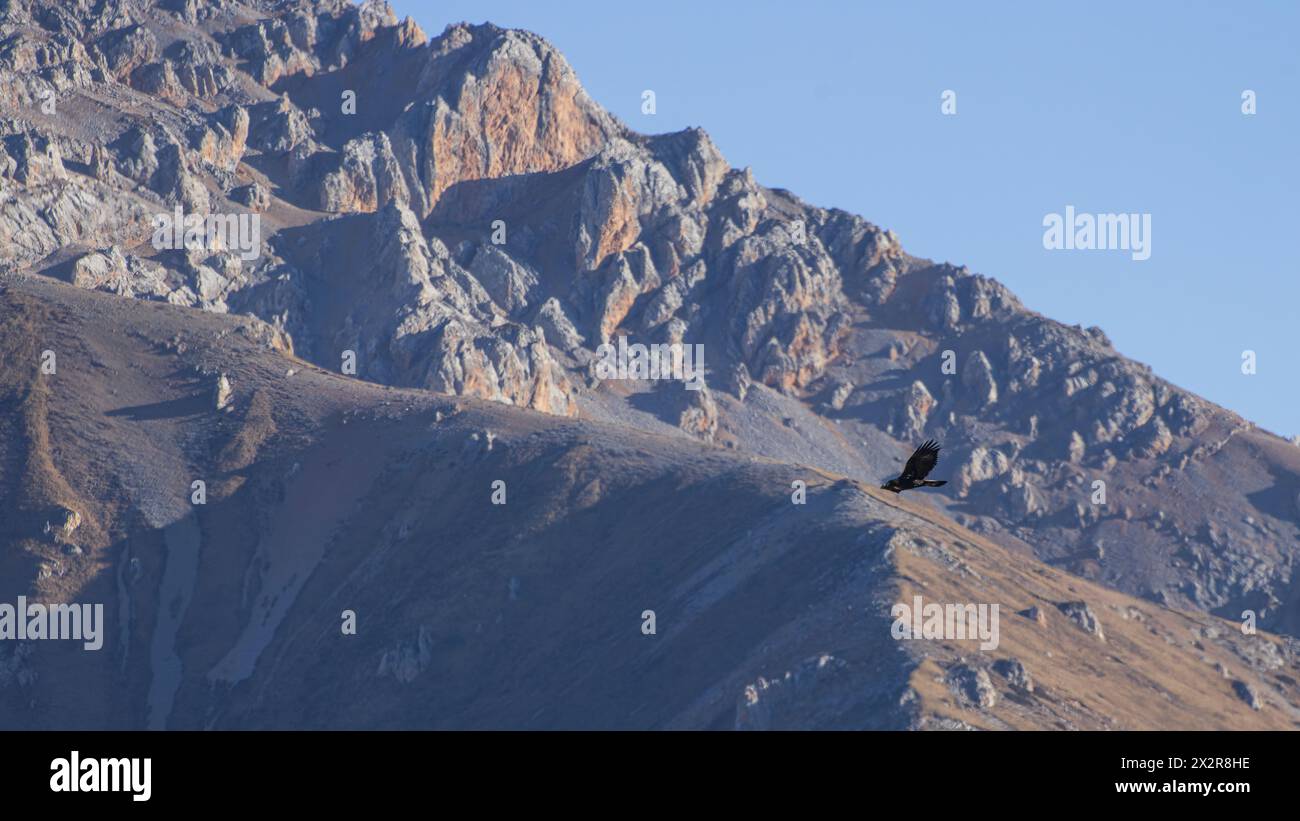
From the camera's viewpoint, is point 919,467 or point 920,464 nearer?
point 920,464
